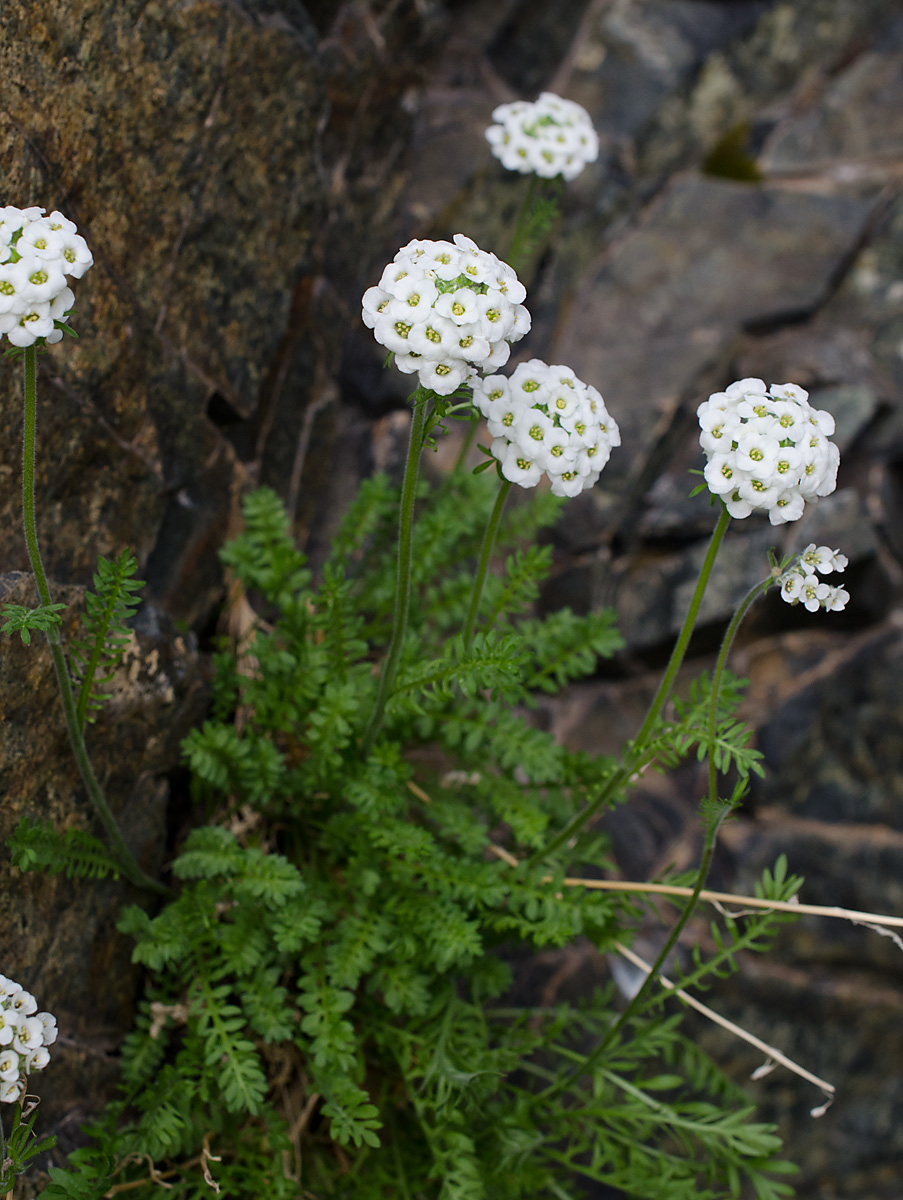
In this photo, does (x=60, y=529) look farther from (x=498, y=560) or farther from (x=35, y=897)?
(x=498, y=560)

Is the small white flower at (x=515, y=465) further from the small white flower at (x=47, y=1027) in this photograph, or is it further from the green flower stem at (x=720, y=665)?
the small white flower at (x=47, y=1027)

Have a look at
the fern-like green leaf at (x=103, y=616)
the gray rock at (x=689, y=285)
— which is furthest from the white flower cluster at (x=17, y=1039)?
the gray rock at (x=689, y=285)

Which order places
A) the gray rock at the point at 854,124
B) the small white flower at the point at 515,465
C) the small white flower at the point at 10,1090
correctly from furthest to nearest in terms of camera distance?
the gray rock at the point at 854,124 < the small white flower at the point at 515,465 < the small white flower at the point at 10,1090

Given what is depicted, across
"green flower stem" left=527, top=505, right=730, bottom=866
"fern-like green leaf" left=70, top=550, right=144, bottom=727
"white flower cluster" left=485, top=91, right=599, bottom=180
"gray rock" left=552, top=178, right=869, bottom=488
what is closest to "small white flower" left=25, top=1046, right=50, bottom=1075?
"fern-like green leaf" left=70, top=550, right=144, bottom=727

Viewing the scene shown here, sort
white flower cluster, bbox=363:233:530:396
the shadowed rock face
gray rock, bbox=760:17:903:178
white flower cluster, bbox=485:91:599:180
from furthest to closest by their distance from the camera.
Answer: gray rock, bbox=760:17:903:178 < white flower cluster, bbox=485:91:599:180 < the shadowed rock face < white flower cluster, bbox=363:233:530:396

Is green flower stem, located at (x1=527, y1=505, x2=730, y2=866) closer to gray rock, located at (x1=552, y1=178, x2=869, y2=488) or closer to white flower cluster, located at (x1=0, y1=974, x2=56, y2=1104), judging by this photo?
white flower cluster, located at (x1=0, y1=974, x2=56, y2=1104)

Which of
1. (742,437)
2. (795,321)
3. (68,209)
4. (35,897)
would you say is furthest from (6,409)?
(795,321)
